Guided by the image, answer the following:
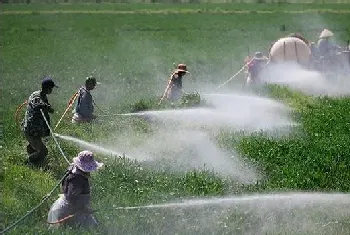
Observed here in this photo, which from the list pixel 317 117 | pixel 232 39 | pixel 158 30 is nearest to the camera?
pixel 317 117

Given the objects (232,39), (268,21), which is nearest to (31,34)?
(232,39)

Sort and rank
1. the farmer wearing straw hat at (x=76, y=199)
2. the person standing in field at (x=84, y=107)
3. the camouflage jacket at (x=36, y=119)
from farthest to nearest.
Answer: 1. the person standing in field at (x=84, y=107)
2. the camouflage jacket at (x=36, y=119)
3. the farmer wearing straw hat at (x=76, y=199)

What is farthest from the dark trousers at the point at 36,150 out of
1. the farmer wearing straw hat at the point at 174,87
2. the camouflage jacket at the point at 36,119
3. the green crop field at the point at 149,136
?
the farmer wearing straw hat at the point at 174,87

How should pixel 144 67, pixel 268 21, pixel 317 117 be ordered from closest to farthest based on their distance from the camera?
pixel 317 117, pixel 144 67, pixel 268 21

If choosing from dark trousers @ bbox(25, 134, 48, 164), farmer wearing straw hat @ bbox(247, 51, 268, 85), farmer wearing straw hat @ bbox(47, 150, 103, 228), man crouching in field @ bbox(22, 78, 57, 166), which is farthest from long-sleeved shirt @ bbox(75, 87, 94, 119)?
farmer wearing straw hat @ bbox(247, 51, 268, 85)

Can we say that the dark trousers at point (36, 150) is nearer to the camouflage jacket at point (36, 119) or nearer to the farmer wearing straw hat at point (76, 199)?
the camouflage jacket at point (36, 119)

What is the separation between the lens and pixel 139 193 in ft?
32.2

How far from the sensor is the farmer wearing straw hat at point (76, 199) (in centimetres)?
852

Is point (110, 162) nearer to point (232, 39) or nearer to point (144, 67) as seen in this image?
point (144, 67)

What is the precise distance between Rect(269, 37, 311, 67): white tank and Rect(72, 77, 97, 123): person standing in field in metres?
9.29

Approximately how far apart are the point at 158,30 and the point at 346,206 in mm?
33573

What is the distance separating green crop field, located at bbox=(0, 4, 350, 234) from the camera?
8930 mm

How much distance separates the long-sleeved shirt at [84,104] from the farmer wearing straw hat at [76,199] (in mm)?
5785

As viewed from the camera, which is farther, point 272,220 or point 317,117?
point 317,117
